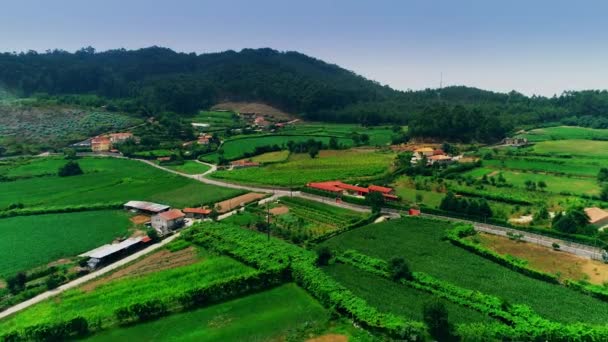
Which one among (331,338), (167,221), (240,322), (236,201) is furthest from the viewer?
(236,201)

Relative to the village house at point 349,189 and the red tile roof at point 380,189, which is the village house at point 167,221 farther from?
the red tile roof at point 380,189

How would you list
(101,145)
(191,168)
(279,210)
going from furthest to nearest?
1. (101,145)
2. (191,168)
3. (279,210)

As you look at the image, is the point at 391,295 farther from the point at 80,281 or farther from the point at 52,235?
the point at 52,235

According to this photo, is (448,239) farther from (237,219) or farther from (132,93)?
(132,93)

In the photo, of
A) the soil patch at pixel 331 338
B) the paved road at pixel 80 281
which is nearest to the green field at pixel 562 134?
the soil patch at pixel 331 338

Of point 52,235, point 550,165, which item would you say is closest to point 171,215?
point 52,235

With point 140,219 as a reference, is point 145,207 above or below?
above
